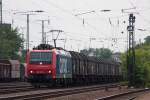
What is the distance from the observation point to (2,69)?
195 feet

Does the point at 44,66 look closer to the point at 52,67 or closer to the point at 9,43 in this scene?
the point at 52,67

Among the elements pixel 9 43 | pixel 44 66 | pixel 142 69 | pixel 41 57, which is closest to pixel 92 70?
pixel 142 69

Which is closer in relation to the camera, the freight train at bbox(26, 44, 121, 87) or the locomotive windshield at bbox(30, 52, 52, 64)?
the freight train at bbox(26, 44, 121, 87)

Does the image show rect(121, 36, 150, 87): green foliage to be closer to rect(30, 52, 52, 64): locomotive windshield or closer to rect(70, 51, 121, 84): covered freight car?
rect(70, 51, 121, 84): covered freight car

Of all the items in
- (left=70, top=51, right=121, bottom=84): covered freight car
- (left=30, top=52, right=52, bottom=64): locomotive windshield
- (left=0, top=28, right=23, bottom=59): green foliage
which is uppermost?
(left=0, top=28, right=23, bottom=59): green foliage

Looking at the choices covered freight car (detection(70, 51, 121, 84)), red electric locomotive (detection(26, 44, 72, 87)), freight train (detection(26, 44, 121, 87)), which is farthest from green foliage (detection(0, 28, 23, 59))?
red electric locomotive (detection(26, 44, 72, 87))

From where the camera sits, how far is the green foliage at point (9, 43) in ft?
281

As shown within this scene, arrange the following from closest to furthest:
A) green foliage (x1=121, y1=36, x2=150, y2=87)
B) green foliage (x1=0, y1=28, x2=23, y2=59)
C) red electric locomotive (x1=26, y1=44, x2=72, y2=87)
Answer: red electric locomotive (x1=26, y1=44, x2=72, y2=87)
green foliage (x1=121, y1=36, x2=150, y2=87)
green foliage (x1=0, y1=28, x2=23, y2=59)

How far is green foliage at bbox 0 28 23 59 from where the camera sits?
8556 cm

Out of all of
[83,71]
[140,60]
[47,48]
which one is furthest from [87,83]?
[47,48]

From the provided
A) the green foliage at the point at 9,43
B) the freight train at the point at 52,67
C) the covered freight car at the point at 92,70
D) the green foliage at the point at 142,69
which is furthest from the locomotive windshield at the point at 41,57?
the green foliage at the point at 9,43

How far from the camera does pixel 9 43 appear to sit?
90.6 meters

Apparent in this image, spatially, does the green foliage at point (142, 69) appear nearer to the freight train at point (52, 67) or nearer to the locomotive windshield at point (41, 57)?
the freight train at point (52, 67)

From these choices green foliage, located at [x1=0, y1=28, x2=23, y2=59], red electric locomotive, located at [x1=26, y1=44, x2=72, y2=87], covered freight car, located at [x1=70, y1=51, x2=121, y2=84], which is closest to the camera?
red electric locomotive, located at [x1=26, y1=44, x2=72, y2=87]
